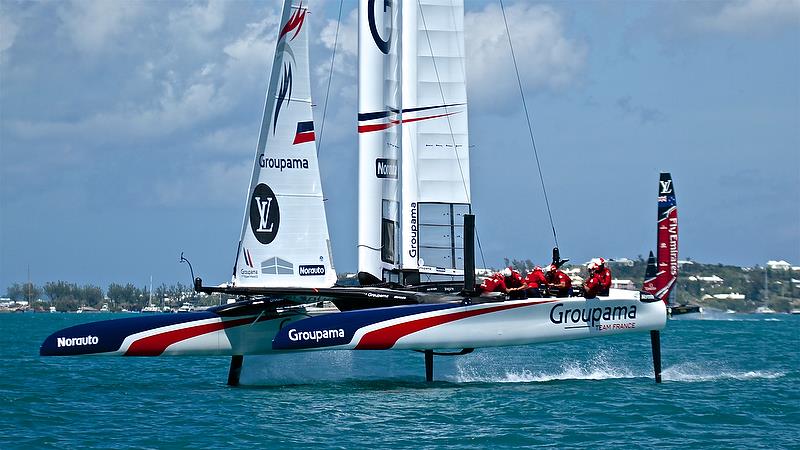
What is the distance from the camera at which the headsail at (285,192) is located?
15.8 meters

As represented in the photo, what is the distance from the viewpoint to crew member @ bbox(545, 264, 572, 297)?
17.1 metres

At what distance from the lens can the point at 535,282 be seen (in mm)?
16938

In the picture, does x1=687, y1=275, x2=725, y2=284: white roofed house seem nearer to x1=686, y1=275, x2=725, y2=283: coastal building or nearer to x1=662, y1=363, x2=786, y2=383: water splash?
x1=686, y1=275, x2=725, y2=283: coastal building

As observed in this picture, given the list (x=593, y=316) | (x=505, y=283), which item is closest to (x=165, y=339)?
(x=505, y=283)

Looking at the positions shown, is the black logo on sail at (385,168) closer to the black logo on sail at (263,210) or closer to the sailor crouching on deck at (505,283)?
the sailor crouching on deck at (505,283)

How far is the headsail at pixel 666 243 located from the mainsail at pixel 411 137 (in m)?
12.1

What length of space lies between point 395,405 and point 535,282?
3.11 m

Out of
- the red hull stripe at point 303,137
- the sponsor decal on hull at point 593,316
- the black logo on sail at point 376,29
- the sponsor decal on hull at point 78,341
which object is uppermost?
the black logo on sail at point 376,29

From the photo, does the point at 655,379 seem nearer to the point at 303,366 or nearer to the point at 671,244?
the point at 303,366

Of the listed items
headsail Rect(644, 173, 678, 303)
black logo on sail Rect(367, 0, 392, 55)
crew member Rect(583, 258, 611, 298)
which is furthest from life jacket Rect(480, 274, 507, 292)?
headsail Rect(644, 173, 678, 303)

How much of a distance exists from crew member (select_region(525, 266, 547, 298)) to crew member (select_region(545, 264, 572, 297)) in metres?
0.14

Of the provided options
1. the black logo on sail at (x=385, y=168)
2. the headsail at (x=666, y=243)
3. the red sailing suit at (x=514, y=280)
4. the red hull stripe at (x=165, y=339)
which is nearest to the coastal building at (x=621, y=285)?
the headsail at (x=666, y=243)

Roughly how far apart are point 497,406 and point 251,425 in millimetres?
3155

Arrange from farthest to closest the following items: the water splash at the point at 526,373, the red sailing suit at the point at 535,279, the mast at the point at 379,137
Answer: the water splash at the point at 526,373, the mast at the point at 379,137, the red sailing suit at the point at 535,279
